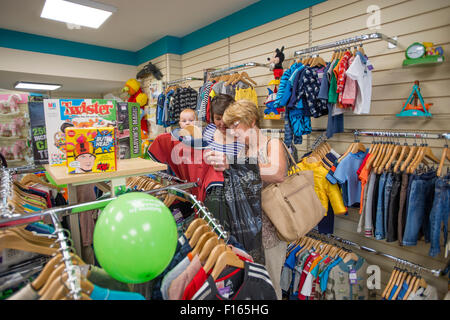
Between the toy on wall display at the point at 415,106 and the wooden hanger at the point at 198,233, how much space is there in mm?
2072

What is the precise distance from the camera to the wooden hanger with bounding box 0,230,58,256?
923 millimetres

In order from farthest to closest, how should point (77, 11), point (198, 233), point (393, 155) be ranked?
point (77, 11)
point (393, 155)
point (198, 233)

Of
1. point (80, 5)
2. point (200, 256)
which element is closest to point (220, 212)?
point (200, 256)

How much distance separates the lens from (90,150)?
3.76ft

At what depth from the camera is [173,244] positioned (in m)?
0.97

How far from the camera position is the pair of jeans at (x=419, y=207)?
1.99 metres

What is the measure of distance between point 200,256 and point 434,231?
1.87m

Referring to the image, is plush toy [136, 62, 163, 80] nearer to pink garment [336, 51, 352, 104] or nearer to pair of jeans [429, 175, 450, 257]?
pink garment [336, 51, 352, 104]

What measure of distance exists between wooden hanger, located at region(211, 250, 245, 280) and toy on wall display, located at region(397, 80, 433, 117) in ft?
6.78

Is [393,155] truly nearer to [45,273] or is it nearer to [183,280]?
[183,280]

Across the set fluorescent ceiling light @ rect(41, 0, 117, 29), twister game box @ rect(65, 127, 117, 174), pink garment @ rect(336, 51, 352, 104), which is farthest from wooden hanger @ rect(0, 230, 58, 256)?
fluorescent ceiling light @ rect(41, 0, 117, 29)

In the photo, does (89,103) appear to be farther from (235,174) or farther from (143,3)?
(143,3)

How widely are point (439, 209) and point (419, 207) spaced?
0.14 metres

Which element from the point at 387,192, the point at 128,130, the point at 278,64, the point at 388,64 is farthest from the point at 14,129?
the point at 388,64
